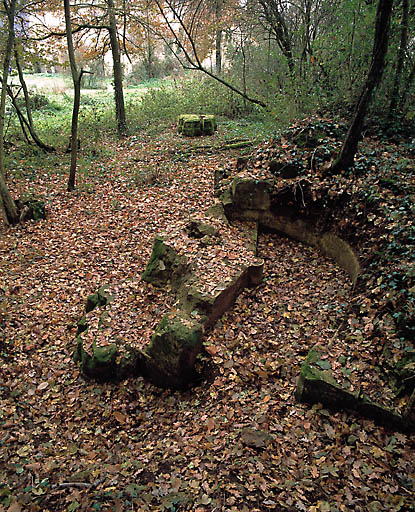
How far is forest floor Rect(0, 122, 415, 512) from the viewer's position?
11.2ft

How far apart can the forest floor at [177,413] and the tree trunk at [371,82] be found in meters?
1.96

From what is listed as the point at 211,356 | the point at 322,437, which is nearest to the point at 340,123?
the point at 211,356

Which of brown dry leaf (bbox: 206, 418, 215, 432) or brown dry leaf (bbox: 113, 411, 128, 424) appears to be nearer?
brown dry leaf (bbox: 206, 418, 215, 432)

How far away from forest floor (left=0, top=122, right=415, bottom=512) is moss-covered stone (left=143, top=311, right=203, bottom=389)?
0.75 ft

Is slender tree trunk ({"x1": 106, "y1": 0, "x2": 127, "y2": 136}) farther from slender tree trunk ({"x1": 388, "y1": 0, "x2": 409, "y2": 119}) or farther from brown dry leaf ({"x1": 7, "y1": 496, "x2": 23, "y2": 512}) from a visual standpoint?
brown dry leaf ({"x1": 7, "y1": 496, "x2": 23, "y2": 512})

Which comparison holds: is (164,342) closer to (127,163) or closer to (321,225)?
(321,225)

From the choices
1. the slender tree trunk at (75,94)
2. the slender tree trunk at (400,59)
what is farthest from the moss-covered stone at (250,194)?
the slender tree trunk at (75,94)

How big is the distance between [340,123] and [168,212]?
477cm

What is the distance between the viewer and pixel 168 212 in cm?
894

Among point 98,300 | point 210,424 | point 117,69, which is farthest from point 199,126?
point 210,424

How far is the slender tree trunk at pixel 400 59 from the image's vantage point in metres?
6.98

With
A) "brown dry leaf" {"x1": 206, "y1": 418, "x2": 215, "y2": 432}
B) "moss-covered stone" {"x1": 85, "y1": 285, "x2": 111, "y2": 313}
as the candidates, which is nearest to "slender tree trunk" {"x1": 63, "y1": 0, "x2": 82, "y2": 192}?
"moss-covered stone" {"x1": 85, "y1": 285, "x2": 111, "y2": 313}

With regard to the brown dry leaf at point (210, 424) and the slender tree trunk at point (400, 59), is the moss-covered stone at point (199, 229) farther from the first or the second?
the slender tree trunk at point (400, 59)

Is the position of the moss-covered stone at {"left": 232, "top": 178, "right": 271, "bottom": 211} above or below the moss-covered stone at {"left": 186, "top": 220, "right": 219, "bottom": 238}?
above
